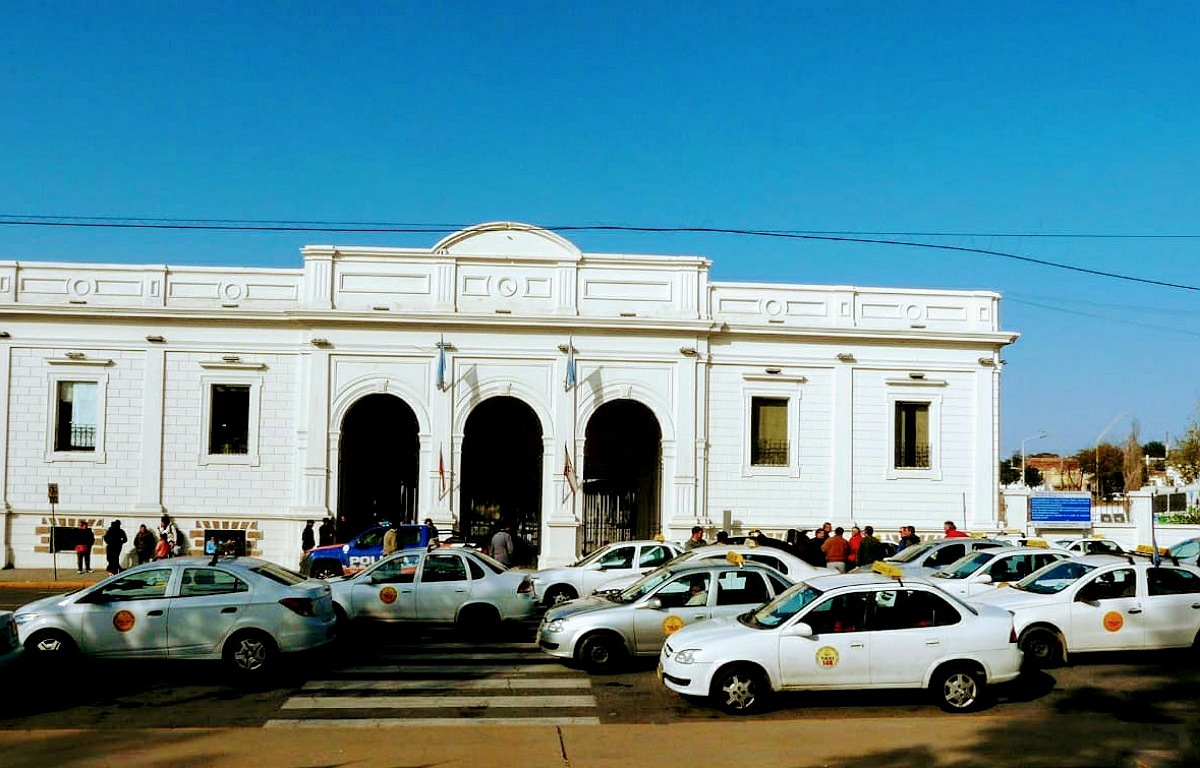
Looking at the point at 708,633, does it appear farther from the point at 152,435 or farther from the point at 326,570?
the point at 152,435

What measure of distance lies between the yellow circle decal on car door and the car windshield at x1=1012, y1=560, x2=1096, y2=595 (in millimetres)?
11613

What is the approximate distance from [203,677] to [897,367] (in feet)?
73.3

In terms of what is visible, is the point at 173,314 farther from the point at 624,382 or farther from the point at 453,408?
the point at 624,382

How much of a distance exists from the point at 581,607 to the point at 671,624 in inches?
52.8

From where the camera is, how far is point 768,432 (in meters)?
30.8

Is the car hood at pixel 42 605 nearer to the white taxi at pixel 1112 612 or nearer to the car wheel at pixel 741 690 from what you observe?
the car wheel at pixel 741 690

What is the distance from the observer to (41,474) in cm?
2925

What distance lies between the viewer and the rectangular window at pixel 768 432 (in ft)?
100

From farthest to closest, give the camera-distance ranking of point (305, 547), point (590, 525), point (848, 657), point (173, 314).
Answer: point (590, 525) → point (173, 314) → point (305, 547) → point (848, 657)

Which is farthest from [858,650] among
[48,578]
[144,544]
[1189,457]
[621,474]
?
[1189,457]

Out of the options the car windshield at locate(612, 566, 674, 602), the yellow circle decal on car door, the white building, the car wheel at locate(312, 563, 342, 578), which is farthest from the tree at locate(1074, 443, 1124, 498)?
the yellow circle decal on car door

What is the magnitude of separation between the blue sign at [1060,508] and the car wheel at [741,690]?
71.8 ft

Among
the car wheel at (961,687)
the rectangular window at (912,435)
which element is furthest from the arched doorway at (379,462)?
the car wheel at (961,687)

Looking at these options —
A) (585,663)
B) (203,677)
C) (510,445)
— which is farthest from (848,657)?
(510,445)
